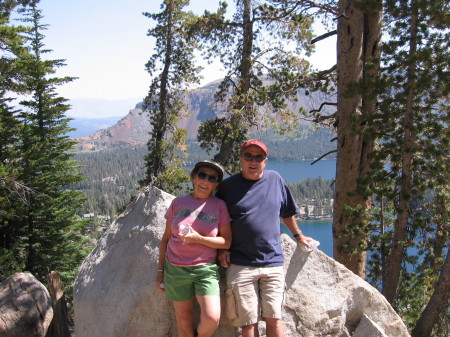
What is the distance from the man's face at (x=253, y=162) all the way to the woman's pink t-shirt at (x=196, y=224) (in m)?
0.36

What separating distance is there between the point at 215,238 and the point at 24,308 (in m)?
3.53

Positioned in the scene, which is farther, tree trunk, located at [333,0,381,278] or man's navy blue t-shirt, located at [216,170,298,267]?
tree trunk, located at [333,0,381,278]

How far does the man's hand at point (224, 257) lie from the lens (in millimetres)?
3549

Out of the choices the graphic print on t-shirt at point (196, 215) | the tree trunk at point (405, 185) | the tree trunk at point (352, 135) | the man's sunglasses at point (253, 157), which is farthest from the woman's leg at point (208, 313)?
the tree trunk at point (405, 185)

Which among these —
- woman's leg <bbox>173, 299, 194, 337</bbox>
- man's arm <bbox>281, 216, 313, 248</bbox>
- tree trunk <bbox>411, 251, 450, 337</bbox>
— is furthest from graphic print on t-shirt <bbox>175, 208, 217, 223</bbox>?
tree trunk <bbox>411, 251, 450, 337</bbox>

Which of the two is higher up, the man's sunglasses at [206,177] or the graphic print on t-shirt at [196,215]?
the man's sunglasses at [206,177]

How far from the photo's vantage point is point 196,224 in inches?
136

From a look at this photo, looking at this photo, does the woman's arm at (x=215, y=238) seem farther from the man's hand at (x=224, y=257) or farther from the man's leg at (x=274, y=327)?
the man's leg at (x=274, y=327)

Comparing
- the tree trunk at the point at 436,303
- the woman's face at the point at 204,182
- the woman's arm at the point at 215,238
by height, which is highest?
the woman's face at the point at 204,182

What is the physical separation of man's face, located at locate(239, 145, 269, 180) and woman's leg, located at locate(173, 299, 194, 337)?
124 cm

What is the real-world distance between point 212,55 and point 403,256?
8953 mm

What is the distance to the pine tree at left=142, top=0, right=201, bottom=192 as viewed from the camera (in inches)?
652

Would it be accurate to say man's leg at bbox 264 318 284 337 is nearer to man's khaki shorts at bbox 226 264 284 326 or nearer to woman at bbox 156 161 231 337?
man's khaki shorts at bbox 226 264 284 326

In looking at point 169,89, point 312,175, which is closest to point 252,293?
point 169,89
